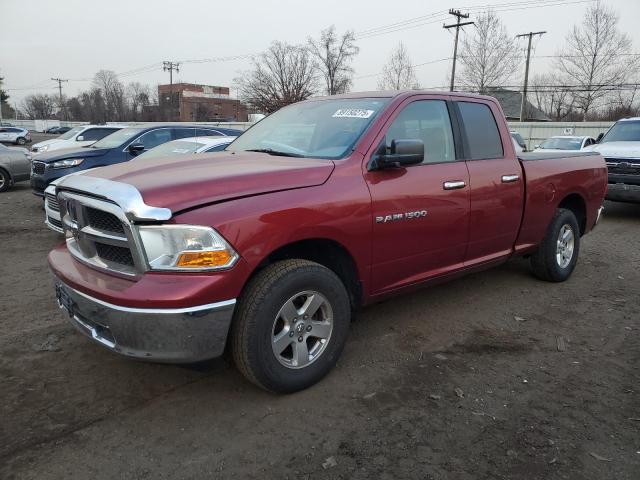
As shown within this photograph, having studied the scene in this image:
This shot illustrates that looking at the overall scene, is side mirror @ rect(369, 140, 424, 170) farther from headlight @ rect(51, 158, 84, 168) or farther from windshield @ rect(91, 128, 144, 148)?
windshield @ rect(91, 128, 144, 148)

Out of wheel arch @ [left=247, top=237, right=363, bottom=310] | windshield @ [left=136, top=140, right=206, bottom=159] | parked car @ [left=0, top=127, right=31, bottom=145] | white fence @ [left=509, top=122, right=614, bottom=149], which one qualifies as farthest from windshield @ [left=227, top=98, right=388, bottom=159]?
parked car @ [left=0, top=127, right=31, bottom=145]

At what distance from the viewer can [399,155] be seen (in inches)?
128

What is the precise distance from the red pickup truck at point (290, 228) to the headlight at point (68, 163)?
5.90m

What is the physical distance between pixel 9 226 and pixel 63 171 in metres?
1.28

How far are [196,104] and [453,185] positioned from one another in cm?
8894

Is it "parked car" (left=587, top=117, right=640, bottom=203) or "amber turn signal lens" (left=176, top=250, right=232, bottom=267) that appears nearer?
"amber turn signal lens" (left=176, top=250, right=232, bottom=267)

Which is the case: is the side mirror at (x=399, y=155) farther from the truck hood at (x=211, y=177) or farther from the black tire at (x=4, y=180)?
→ the black tire at (x=4, y=180)

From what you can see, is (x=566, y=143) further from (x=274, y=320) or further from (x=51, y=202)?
(x=274, y=320)

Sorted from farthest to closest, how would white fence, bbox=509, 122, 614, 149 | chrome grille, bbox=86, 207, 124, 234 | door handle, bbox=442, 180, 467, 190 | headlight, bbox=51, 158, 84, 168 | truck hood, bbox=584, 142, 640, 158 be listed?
1. white fence, bbox=509, 122, 614, 149
2. truck hood, bbox=584, 142, 640, 158
3. headlight, bbox=51, 158, 84, 168
4. door handle, bbox=442, 180, 467, 190
5. chrome grille, bbox=86, 207, 124, 234

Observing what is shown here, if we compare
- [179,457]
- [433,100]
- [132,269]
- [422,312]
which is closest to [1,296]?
[132,269]

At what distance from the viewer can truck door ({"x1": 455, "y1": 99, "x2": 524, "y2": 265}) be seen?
4.06m

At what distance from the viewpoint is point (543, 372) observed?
3387 millimetres

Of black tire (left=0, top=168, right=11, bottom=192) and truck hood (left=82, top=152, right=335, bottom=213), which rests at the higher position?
truck hood (left=82, top=152, right=335, bottom=213)

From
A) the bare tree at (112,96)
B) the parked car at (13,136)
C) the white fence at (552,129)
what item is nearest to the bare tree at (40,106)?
the bare tree at (112,96)
